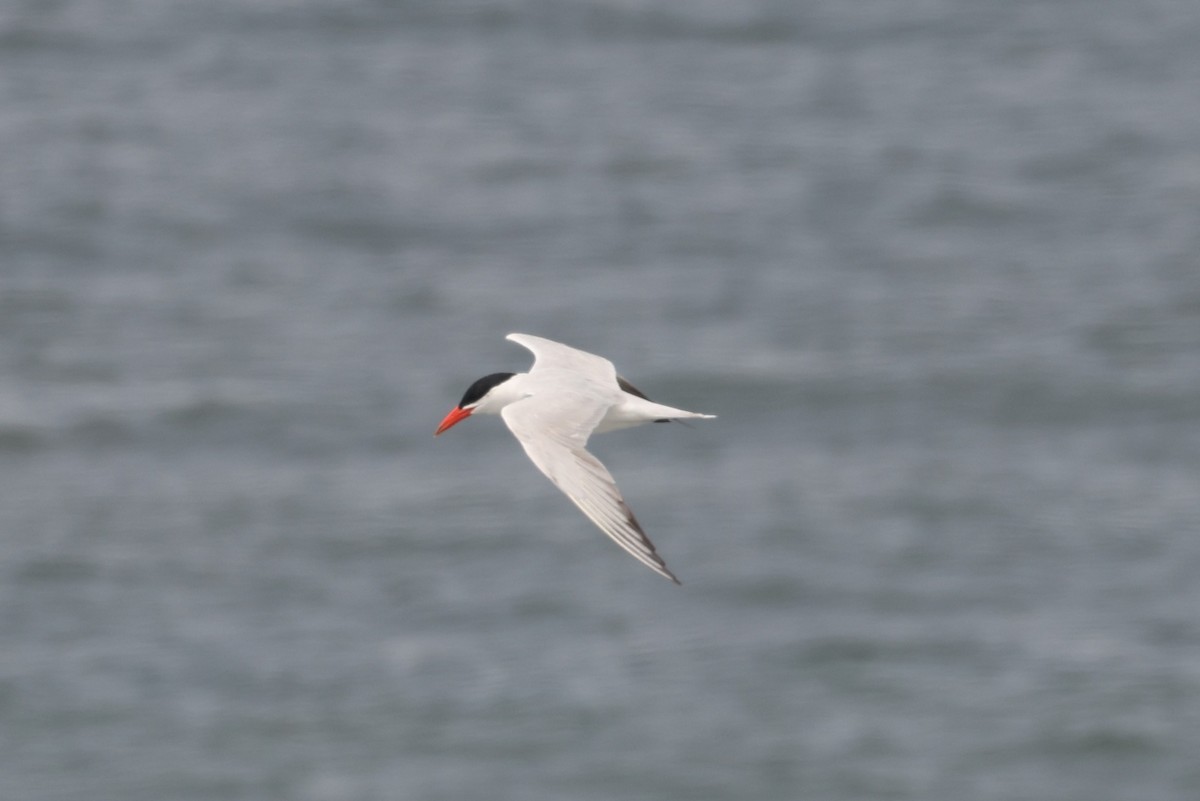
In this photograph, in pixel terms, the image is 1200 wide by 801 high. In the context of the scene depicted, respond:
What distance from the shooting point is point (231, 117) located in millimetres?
43688

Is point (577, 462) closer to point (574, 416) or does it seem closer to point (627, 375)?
point (574, 416)

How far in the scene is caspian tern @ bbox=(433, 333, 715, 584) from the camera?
7.93 m

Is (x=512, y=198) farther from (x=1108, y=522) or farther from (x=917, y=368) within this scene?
(x=1108, y=522)

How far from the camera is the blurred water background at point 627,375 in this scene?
2633 centimetres

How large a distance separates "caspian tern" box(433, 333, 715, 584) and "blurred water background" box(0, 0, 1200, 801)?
15834 millimetres

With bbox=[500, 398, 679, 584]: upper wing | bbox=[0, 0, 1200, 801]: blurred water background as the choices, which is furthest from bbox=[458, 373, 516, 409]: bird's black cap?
bbox=[0, 0, 1200, 801]: blurred water background

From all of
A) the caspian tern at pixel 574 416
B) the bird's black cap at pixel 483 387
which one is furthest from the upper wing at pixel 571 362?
the bird's black cap at pixel 483 387

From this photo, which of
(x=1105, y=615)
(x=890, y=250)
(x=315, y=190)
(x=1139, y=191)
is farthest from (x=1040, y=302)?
(x=315, y=190)

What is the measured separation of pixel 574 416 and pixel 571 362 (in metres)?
1.44

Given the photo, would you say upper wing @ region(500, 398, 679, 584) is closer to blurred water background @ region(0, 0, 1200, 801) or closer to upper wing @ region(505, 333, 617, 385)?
upper wing @ region(505, 333, 617, 385)

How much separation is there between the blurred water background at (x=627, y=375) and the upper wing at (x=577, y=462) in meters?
16.9

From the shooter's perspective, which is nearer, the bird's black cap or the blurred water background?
the bird's black cap

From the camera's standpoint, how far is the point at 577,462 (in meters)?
8.39

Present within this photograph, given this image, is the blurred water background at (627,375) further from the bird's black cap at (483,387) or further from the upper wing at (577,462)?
the upper wing at (577,462)
